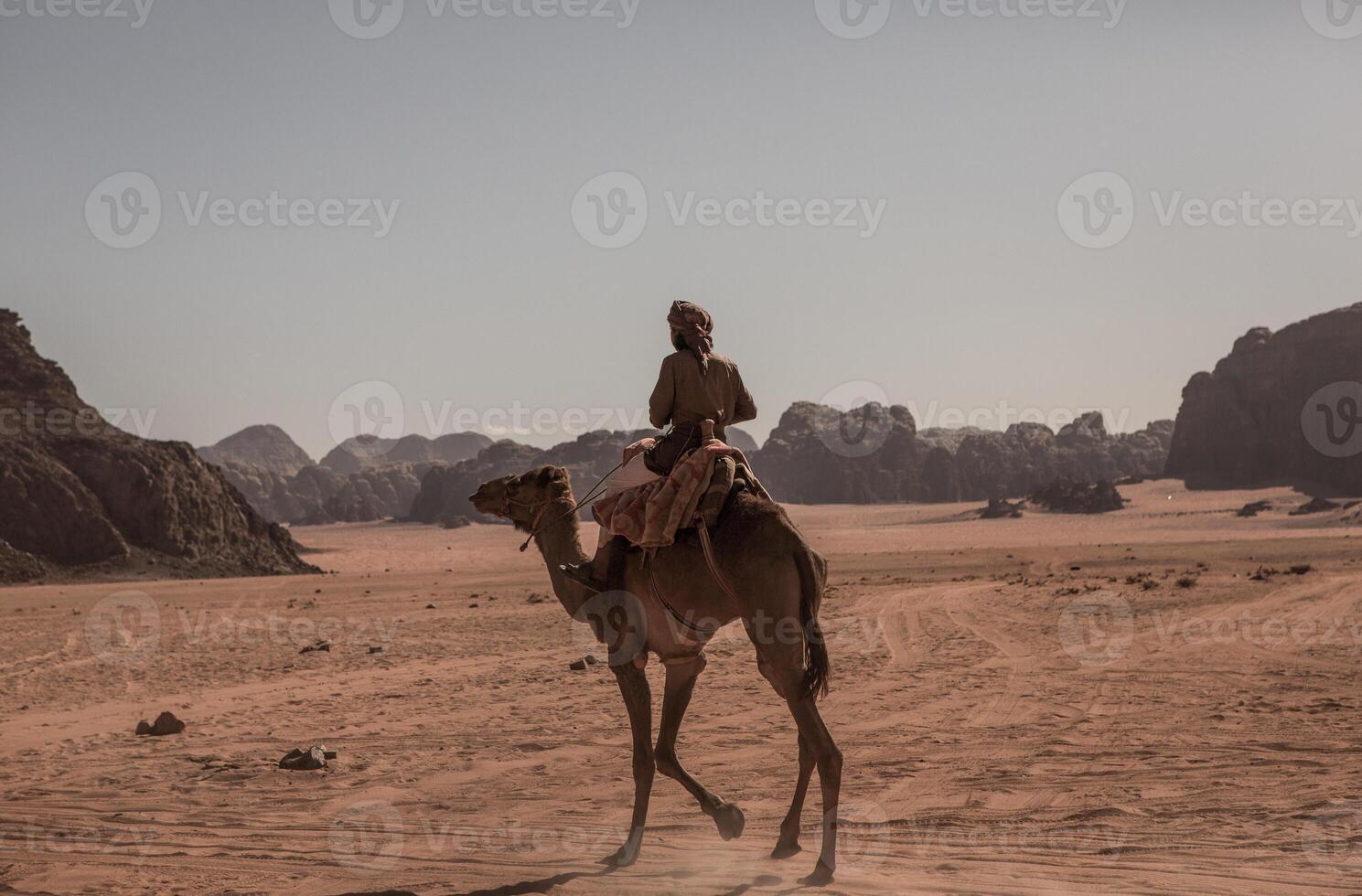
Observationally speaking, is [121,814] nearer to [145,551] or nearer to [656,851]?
[656,851]

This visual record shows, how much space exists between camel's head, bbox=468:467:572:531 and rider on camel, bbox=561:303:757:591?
74cm

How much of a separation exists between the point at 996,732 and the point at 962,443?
126 meters

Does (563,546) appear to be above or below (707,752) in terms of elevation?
above

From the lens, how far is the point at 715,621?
26.8 ft

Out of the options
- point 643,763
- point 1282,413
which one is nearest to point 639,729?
point 643,763

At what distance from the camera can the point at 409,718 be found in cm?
1385

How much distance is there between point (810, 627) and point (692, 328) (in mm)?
2461

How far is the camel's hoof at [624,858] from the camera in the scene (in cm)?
774

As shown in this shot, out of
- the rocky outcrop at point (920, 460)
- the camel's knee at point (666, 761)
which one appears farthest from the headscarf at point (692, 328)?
the rocky outcrop at point (920, 460)

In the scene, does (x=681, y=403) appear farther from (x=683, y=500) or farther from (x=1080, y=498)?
(x=1080, y=498)

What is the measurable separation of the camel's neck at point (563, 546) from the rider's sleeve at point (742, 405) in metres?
1.55

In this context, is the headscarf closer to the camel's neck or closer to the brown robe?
the brown robe

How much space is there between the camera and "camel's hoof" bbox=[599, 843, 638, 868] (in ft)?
25.4

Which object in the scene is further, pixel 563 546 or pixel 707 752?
pixel 707 752
